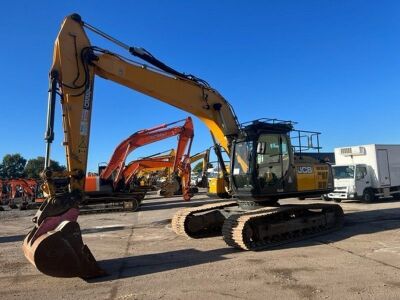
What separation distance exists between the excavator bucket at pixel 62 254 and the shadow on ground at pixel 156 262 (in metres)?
0.31

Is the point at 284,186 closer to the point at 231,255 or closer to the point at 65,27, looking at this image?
the point at 231,255

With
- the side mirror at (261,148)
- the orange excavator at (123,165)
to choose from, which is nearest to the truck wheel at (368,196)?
the orange excavator at (123,165)

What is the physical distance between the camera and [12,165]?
109625 mm

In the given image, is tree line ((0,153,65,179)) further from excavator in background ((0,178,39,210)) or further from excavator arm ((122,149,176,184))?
excavator arm ((122,149,176,184))

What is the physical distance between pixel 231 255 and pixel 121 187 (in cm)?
1636

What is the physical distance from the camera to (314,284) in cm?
741

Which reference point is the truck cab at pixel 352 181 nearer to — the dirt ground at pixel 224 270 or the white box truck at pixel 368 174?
the white box truck at pixel 368 174

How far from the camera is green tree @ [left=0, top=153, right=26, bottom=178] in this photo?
Answer: 10688 cm

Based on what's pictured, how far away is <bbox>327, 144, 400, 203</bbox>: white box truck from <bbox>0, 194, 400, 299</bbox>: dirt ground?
10.3 metres

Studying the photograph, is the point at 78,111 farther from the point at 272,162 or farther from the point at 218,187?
the point at 218,187

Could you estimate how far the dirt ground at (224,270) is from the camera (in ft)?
23.4

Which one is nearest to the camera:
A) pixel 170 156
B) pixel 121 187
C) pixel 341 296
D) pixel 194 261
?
pixel 341 296

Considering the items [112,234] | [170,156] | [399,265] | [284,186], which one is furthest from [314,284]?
[170,156]

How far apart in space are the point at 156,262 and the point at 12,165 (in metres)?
109
